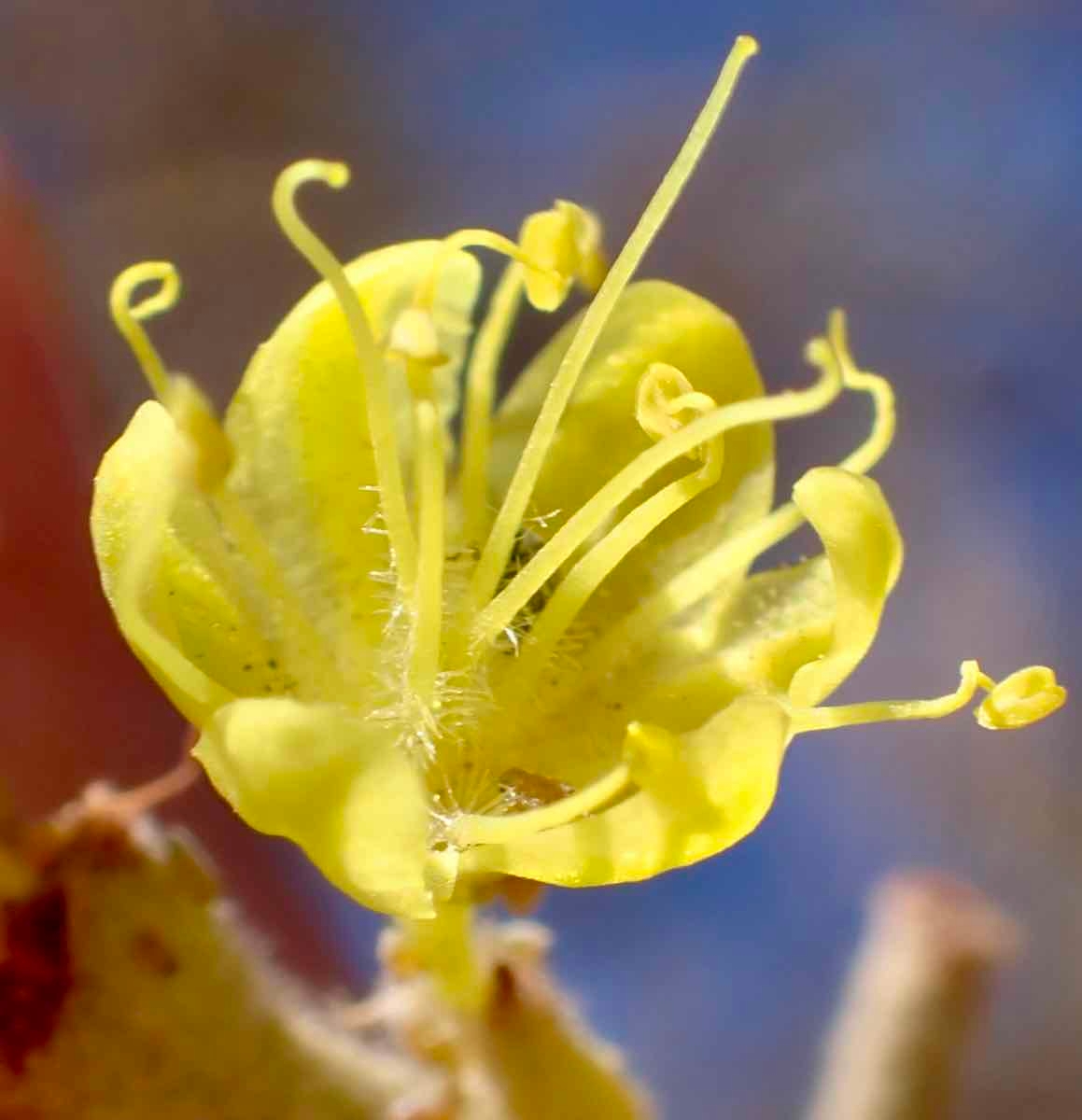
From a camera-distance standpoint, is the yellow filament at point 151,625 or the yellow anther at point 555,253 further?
the yellow anther at point 555,253

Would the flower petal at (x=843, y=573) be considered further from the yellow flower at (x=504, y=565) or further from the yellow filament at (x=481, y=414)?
the yellow filament at (x=481, y=414)

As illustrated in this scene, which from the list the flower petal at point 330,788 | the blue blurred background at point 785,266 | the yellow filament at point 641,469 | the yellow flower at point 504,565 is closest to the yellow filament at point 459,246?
the yellow flower at point 504,565

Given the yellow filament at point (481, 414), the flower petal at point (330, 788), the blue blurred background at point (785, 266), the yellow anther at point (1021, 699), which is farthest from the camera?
the blue blurred background at point (785, 266)

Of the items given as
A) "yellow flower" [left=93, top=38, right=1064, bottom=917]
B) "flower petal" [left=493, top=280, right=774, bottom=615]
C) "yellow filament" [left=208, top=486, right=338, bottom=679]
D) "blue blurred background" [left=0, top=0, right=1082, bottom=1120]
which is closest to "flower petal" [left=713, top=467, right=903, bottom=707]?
"yellow flower" [left=93, top=38, right=1064, bottom=917]

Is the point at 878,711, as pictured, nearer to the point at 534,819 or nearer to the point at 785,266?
the point at 534,819

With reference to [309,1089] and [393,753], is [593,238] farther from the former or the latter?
[309,1089]

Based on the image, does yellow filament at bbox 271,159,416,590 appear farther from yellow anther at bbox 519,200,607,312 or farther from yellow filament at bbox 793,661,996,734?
yellow filament at bbox 793,661,996,734

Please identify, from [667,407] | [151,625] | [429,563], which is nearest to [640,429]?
[667,407]
